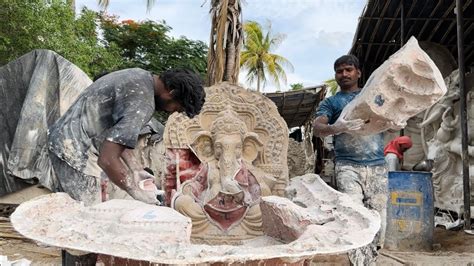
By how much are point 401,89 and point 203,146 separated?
5.81 ft

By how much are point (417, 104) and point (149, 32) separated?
41.2 ft

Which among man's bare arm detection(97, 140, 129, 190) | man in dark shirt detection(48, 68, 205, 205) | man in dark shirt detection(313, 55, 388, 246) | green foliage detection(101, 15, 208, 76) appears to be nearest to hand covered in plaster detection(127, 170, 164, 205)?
man in dark shirt detection(48, 68, 205, 205)

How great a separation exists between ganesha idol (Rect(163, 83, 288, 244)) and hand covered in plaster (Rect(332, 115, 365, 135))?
2.94ft

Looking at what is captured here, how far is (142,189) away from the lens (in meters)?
2.60

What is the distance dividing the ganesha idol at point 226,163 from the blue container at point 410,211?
2098 millimetres

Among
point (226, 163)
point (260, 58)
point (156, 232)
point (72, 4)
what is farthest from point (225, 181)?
point (260, 58)

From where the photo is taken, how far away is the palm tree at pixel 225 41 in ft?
18.6

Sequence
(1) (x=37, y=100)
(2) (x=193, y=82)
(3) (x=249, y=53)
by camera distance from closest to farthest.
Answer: (2) (x=193, y=82) < (1) (x=37, y=100) < (3) (x=249, y=53)

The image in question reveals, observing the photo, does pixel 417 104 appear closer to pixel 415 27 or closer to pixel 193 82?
pixel 193 82

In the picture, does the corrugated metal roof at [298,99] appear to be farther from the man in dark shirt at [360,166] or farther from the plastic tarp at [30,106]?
the man in dark shirt at [360,166]

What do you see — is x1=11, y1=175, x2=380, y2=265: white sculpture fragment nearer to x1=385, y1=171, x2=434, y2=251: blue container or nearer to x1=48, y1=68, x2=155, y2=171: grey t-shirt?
x1=48, y1=68, x2=155, y2=171: grey t-shirt

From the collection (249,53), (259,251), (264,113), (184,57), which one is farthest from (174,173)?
(249,53)

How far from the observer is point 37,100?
5.78m

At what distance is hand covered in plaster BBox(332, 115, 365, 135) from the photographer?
308cm
